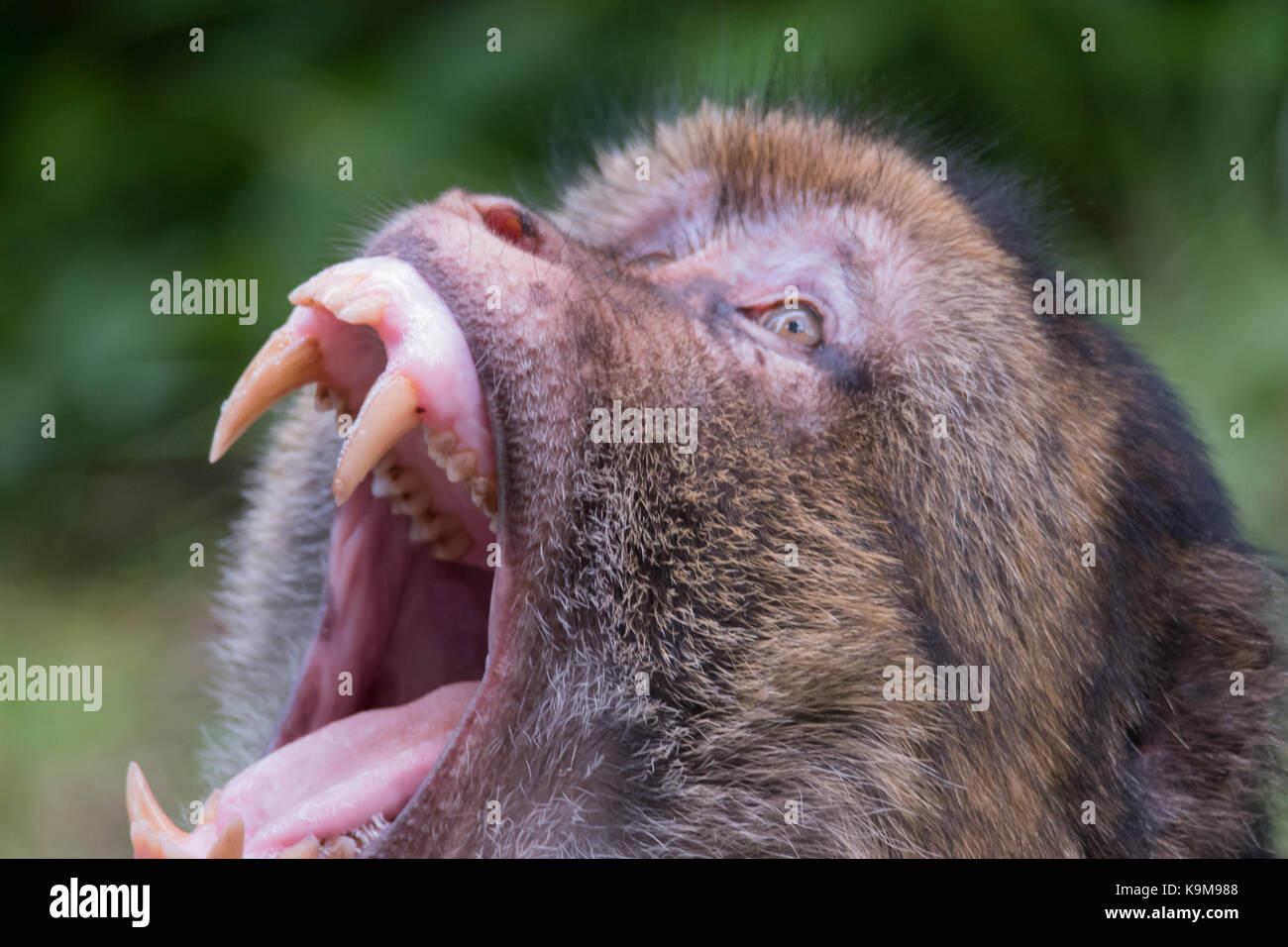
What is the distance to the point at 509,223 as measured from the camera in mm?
2307

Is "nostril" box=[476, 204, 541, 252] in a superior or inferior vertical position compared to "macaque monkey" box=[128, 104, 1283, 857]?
superior

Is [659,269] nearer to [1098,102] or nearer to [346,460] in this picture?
[346,460]

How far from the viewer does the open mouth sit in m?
2.09

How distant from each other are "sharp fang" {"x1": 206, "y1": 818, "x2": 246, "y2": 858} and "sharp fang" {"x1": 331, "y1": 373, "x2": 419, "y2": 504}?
0.50 meters

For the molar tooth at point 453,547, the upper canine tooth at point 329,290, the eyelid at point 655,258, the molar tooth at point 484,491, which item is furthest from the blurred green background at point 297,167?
the molar tooth at point 484,491

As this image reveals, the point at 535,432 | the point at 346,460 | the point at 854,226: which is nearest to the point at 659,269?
the point at 854,226

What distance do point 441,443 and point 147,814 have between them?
725 mm

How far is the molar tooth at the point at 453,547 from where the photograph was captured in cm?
264

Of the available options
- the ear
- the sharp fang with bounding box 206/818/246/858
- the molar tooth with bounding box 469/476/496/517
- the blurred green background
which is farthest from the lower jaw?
the blurred green background

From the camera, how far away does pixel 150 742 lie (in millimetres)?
4059

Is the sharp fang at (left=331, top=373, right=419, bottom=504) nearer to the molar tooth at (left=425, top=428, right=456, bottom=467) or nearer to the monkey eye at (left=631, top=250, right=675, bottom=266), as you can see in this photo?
the molar tooth at (left=425, top=428, right=456, bottom=467)

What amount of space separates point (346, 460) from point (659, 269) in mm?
808

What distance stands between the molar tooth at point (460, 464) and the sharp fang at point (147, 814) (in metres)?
0.66

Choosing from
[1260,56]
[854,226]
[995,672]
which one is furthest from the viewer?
[1260,56]
